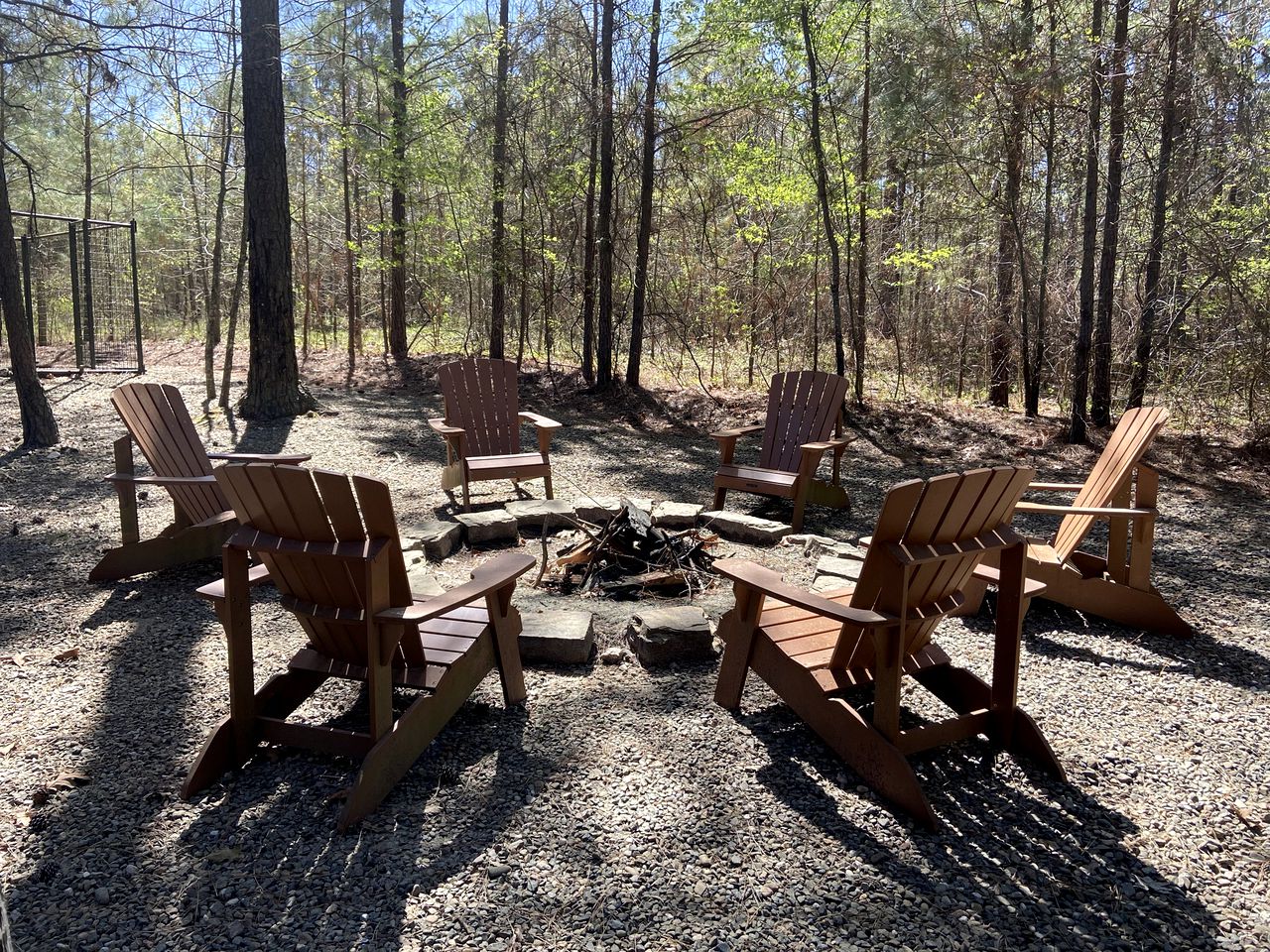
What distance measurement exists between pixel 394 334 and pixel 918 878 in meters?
11.3

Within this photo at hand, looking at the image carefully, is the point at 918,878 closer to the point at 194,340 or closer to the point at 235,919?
the point at 235,919

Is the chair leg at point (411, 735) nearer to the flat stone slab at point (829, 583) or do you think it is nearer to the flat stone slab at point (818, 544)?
the flat stone slab at point (829, 583)

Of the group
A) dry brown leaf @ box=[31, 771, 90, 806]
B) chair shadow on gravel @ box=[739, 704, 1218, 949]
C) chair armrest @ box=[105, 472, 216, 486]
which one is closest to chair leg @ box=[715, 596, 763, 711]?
chair shadow on gravel @ box=[739, 704, 1218, 949]

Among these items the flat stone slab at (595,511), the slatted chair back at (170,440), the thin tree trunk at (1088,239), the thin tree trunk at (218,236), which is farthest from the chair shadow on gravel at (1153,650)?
the thin tree trunk at (218,236)

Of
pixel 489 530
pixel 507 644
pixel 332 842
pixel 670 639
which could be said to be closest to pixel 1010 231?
pixel 489 530

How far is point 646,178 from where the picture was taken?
28.9 feet

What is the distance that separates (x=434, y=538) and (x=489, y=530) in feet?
1.14

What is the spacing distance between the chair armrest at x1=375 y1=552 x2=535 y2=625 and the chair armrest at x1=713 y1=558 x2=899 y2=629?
0.62 m

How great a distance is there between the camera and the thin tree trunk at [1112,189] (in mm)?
6727

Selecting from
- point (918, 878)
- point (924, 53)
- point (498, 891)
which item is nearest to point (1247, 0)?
point (924, 53)

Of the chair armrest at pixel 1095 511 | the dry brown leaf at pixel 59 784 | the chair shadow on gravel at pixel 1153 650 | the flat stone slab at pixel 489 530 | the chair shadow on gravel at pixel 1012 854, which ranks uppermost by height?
the chair armrest at pixel 1095 511

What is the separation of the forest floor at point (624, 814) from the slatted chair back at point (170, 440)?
1.58ft

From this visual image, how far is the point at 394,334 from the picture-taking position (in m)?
12.0

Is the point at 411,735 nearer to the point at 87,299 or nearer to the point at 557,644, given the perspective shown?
the point at 557,644
